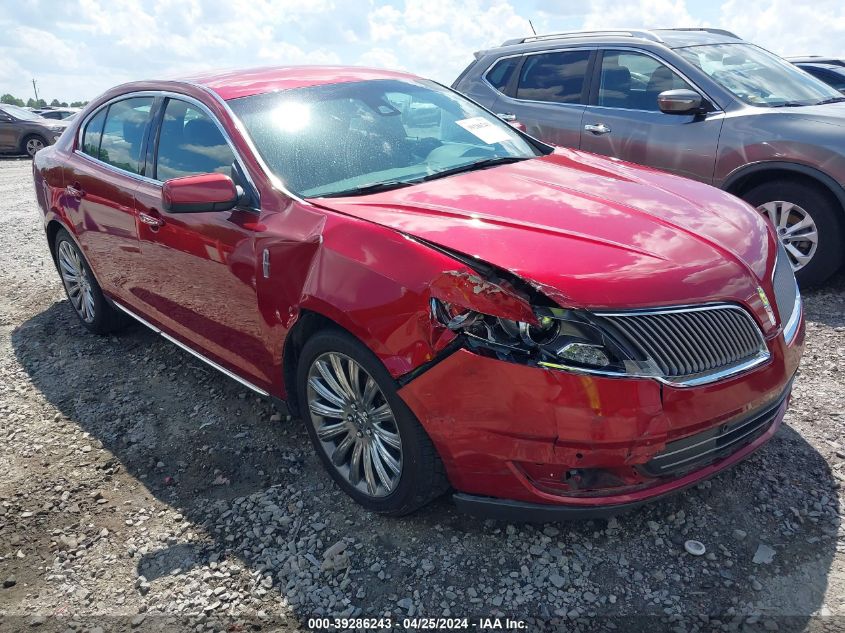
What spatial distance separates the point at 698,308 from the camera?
7.95 ft

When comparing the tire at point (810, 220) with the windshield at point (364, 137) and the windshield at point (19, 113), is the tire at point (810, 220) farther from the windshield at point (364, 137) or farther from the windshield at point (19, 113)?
the windshield at point (19, 113)

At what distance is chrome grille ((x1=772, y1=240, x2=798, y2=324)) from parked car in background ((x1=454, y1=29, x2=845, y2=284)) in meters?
2.11

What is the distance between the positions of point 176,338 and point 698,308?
286 centimetres

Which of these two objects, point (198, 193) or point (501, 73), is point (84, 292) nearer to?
point (198, 193)

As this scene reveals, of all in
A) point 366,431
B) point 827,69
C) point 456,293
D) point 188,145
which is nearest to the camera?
point 456,293

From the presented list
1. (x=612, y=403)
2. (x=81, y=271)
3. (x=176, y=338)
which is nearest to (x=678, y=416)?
(x=612, y=403)

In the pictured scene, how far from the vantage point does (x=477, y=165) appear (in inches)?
140

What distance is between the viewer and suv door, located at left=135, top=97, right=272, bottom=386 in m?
3.27

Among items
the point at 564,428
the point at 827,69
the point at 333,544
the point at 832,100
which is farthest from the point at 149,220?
the point at 827,69

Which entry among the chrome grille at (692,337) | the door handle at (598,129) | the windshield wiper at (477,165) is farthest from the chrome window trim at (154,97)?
the door handle at (598,129)

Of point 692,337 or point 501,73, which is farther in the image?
point 501,73

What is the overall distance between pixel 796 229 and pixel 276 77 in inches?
142

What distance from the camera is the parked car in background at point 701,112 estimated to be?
4926 millimetres

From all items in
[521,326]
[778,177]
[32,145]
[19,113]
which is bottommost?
[32,145]
